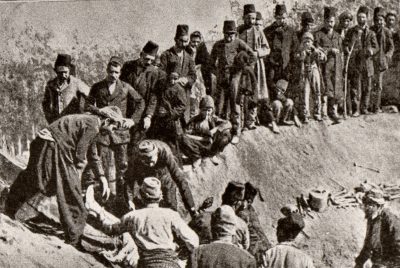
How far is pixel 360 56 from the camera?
11.8m

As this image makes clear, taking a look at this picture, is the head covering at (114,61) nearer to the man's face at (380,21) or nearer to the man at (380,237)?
the man at (380,237)

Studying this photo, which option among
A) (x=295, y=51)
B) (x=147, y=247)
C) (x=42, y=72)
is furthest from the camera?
(x=295, y=51)

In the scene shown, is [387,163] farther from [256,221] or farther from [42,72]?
[42,72]

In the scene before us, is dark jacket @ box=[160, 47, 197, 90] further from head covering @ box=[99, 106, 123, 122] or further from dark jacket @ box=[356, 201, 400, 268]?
dark jacket @ box=[356, 201, 400, 268]

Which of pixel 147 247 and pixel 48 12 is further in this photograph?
pixel 48 12

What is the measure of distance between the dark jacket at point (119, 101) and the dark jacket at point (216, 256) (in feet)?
5.37

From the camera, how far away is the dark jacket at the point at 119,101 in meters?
10.2

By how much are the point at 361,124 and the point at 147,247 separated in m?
3.31

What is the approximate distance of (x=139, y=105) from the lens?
34.2 feet

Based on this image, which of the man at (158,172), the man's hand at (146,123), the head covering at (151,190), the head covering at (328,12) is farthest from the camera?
the head covering at (328,12)

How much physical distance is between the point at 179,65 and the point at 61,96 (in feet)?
3.78

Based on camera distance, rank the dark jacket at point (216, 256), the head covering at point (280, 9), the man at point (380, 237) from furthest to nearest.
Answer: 1. the head covering at point (280, 9)
2. the man at point (380, 237)
3. the dark jacket at point (216, 256)

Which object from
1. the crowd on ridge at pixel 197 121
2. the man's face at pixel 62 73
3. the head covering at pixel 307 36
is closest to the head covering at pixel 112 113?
the crowd on ridge at pixel 197 121

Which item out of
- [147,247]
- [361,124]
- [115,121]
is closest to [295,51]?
[361,124]
